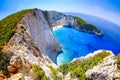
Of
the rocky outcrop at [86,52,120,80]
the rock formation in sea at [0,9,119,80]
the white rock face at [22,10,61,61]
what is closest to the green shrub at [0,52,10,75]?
the rock formation in sea at [0,9,119,80]

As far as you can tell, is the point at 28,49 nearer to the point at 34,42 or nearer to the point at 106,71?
the point at 34,42

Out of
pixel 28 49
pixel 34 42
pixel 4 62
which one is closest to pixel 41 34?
pixel 34 42

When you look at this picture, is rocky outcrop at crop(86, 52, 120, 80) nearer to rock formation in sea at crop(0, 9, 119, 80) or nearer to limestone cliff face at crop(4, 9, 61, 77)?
rock formation in sea at crop(0, 9, 119, 80)

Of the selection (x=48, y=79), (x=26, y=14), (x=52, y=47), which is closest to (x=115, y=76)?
(x=48, y=79)

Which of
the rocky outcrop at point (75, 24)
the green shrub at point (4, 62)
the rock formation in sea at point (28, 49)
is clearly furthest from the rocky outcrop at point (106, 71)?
the rocky outcrop at point (75, 24)

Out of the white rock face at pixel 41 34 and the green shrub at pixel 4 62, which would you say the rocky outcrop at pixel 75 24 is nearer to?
the white rock face at pixel 41 34
